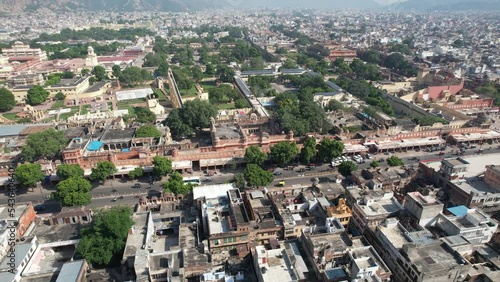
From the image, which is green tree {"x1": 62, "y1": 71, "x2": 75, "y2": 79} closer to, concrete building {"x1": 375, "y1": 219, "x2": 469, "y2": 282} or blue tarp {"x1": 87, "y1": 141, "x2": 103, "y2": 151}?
blue tarp {"x1": 87, "y1": 141, "x2": 103, "y2": 151}

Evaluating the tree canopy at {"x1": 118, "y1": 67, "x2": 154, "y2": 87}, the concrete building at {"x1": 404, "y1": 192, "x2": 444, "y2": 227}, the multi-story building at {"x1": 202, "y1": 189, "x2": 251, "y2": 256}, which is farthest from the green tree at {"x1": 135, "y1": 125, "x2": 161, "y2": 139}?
the tree canopy at {"x1": 118, "y1": 67, "x2": 154, "y2": 87}

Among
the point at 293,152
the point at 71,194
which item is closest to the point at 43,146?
the point at 71,194

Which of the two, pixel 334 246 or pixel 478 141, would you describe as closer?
pixel 334 246

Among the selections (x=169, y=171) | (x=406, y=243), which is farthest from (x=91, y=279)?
(x=406, y=243)

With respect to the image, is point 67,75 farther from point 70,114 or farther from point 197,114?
point 197,114

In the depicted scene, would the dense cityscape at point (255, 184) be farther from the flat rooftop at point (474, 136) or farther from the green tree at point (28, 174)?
the flat rooftop at point (474, 136)

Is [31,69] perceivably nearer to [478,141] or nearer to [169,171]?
[169,171]
